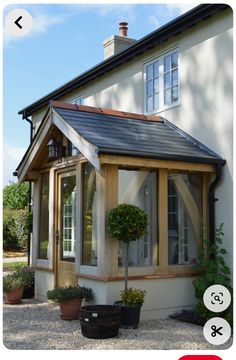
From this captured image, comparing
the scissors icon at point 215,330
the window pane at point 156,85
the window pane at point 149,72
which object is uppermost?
the window pane at point 149,72

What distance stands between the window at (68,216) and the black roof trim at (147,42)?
10.7 feet

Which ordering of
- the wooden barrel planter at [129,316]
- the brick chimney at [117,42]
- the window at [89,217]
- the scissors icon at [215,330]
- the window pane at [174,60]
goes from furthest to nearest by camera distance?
the brick chimney at [117,42], the window pane at [174,60], the window at [89,217], the wooden barrel planter at [129,316], the scissors icon at [215,330]

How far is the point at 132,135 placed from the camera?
8.18m

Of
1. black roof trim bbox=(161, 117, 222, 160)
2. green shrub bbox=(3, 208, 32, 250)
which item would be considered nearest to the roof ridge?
black roof trim bbox=(161, 117, 222, 160)

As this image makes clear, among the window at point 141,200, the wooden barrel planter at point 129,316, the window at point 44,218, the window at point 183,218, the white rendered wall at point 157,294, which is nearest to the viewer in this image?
the wooden barrel planter at point 129,316

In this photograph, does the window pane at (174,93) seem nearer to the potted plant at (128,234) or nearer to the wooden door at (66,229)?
the wooden door at (66,229)

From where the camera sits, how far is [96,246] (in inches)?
310

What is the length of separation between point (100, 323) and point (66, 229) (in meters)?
3.14

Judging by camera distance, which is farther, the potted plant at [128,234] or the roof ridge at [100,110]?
the roof ridge at [100,110]

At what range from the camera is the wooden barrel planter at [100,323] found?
247 inches

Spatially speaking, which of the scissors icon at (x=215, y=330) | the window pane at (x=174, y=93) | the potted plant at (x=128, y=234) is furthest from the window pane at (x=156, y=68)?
the scissors icon at (x=215, y=330)

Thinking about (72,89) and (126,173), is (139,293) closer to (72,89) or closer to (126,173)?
(126,173)

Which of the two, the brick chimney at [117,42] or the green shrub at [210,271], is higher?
the brick chimney at [117,42]

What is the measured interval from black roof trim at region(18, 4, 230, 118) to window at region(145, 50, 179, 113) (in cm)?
39
